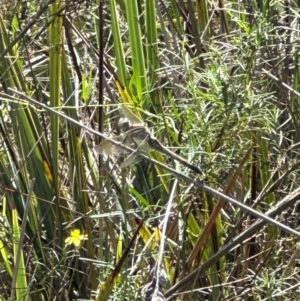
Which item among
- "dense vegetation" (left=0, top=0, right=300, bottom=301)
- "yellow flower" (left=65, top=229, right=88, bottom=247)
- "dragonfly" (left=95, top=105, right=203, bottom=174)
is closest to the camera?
"dragonfly" (left=95, top=105, right=203, bottom=174)

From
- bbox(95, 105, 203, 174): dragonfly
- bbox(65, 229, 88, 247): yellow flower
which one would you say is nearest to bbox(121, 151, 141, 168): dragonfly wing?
bbox(95, 105, 203, 174): dragonfly

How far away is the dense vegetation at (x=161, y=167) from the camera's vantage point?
1134 millimetres

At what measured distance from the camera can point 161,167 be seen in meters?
1.06

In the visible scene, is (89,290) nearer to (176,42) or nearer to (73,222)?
(73,222)

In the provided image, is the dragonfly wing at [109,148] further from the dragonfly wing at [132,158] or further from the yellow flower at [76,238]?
the yellow flower at [76,238]

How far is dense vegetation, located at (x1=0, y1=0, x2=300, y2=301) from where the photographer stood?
1.13 m

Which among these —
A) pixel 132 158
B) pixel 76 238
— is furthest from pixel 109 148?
pixel 76 238

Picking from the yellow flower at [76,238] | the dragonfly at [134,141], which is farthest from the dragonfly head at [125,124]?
the yellow flower at [76,238]

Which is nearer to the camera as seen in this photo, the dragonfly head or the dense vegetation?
the dragonfly head

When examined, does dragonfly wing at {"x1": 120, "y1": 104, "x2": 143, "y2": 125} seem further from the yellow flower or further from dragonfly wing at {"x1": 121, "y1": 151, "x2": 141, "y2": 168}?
the yellow flower

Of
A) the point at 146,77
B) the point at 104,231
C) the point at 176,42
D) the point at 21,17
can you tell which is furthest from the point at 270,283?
the point at 21,17

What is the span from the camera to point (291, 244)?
131 centimetres

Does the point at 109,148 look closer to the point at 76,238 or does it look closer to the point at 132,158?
the point at 132,158

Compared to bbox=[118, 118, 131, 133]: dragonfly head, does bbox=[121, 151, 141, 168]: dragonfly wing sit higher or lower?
lower
